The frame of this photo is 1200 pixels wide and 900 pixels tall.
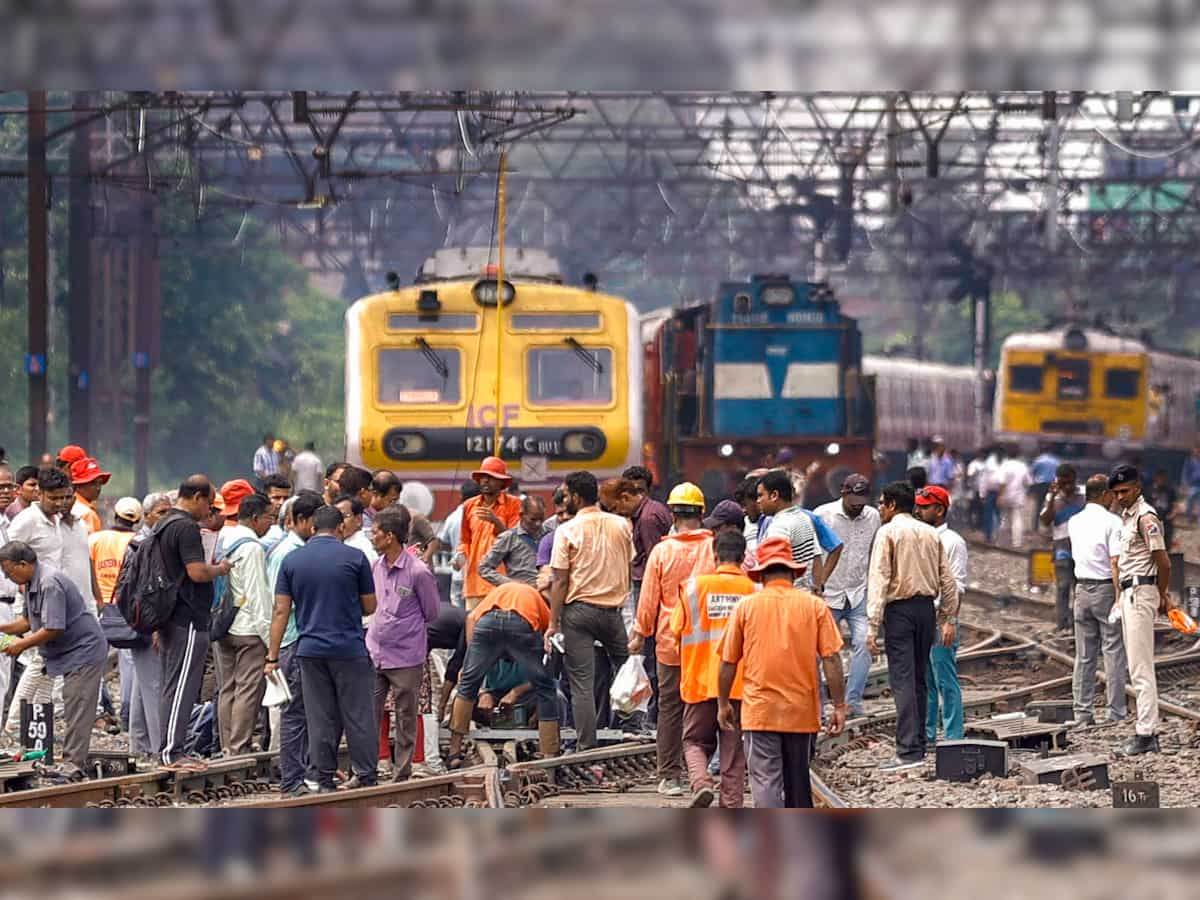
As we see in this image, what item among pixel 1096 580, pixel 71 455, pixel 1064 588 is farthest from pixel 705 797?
pixel 1064 588

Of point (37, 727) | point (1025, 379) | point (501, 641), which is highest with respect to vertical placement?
point (1025, 379)

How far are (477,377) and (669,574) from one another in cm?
1026

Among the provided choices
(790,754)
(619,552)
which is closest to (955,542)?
(619,552)

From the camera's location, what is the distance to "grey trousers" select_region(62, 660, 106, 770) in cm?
1049

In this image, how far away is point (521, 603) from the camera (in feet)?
35.9

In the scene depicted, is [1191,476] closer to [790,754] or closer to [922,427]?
[922,427]

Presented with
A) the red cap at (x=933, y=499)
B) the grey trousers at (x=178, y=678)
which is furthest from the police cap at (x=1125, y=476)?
the grey trousers at (x=178, y=678)

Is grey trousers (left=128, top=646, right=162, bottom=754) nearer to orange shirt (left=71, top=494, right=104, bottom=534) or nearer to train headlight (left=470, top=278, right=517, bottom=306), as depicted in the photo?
orange shirt (left=71, top=494, right=104, bottom=534)

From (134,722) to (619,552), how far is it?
3035 millimetres

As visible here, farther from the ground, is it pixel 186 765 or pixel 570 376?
pixel 570 376

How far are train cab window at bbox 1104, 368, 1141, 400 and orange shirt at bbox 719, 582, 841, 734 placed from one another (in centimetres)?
3489

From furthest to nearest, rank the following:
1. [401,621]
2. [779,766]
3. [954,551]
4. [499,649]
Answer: [954,551] → [499,649] → [401,621] → [779,766]

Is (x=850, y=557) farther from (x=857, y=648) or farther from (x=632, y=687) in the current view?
(x=632, y=687)

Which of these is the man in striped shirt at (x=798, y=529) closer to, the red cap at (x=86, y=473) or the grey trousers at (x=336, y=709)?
the grey trousers at (x=336, y=709)
